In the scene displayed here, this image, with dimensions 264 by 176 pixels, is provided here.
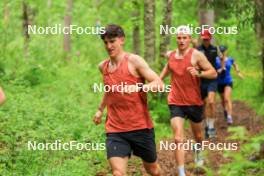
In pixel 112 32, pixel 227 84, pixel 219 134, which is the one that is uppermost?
pixel 227 84

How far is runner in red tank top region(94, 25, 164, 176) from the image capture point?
7477 mm

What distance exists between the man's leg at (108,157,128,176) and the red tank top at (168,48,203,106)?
8.71ft

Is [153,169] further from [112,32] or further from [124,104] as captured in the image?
[112,32]

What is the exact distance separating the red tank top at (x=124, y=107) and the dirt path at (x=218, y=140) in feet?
2.79

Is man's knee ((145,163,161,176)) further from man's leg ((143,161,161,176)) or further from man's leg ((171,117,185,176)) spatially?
man's leg ((171,117,185,176))

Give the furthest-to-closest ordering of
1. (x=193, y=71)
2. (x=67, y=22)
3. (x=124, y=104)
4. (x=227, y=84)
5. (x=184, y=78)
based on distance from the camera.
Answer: (x=67, y=22)
(x=227, y=84)
(x=184, y=78)
(x=193, y=71)
(x=124, y=104)

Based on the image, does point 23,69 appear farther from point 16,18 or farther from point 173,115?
point 16,18

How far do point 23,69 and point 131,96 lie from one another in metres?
11.1

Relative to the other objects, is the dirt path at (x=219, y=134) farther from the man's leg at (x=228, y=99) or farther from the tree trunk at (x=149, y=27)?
the tree trunk at (x=149, y=27)

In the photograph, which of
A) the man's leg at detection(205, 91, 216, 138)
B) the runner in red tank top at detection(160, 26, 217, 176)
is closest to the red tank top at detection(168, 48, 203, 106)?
the runner in red tank top at detection(160, 26, 217, 176)

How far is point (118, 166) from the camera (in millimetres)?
7441

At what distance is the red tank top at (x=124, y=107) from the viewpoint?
24.7ft

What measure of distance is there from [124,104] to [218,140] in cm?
692

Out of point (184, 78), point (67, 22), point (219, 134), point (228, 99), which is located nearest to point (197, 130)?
point (184, 78)
